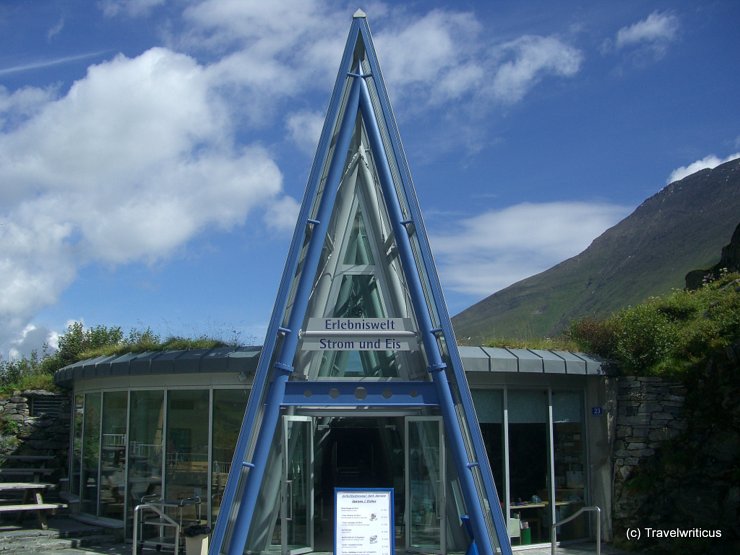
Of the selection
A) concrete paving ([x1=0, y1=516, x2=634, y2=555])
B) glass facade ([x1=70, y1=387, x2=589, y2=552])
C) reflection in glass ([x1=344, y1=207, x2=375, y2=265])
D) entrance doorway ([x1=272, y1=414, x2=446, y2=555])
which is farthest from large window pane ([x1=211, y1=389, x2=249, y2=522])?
reflection in glass ([x1=344, y1=207, x2=375, y2=265])

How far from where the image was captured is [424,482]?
11969mm

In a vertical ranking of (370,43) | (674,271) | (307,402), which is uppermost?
(674,271)

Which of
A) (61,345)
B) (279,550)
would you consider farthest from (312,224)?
(61,345)

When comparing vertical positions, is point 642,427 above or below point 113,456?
above

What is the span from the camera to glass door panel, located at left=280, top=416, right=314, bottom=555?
11.4 m

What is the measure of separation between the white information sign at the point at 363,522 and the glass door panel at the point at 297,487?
5.03 feet

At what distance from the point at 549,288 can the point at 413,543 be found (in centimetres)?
17843

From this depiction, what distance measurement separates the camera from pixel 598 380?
47.5 feet

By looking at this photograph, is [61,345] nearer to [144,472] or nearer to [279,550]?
[144,472]

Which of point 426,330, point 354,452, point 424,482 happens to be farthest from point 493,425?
point 426,330

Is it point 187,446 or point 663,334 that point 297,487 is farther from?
point 663,334

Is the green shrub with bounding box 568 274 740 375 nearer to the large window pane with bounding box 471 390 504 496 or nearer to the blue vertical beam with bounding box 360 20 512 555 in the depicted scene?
the large window pane with bounding box 471 390 504 496

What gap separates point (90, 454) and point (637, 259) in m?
160

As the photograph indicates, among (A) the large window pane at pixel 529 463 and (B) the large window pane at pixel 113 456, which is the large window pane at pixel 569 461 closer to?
(A) the large window pane at pixel 529 463
